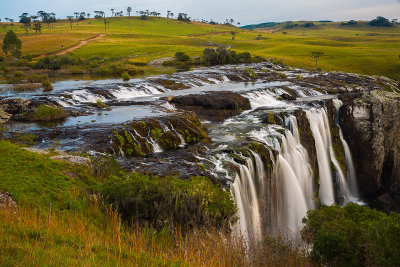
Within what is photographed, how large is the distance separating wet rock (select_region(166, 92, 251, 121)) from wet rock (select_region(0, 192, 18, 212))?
20.2 meters

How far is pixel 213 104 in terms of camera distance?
30.6 m

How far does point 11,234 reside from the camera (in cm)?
666

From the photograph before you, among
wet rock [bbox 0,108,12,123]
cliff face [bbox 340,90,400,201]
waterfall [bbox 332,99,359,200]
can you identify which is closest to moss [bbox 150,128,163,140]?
wet rock [bbox 0,108,12,123]

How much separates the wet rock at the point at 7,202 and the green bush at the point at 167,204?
8.78 ft

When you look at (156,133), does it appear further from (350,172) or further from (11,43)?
(11,43)

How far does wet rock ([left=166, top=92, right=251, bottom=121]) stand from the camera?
29.6 meters

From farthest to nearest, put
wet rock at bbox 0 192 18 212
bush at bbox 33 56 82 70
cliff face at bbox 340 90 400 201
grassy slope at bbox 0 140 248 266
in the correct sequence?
bush at bbox 33 56 82 70, cliff face at bbox 340 90 400 201, wet rock at bbox 0 192 18 212, grassy slope at bbox 0 140 248 266

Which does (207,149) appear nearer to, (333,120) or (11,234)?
(11,234)

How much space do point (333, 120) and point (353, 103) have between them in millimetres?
2454

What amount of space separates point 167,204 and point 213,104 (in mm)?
21257

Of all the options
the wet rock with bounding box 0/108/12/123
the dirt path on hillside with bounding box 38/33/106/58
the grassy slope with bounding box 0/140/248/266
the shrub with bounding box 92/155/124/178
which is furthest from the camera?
the dirt path on hillside with bounding box 38/33/106/58

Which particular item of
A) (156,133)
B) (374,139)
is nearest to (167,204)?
(156,133)

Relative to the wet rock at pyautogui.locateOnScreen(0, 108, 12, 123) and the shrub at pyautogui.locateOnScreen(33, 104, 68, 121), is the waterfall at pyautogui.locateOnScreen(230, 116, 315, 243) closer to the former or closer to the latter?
the shrub at pyautogui.locateOnScreen(33, 104, 68, 121)

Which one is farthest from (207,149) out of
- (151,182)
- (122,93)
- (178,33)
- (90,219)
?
(178,33)
